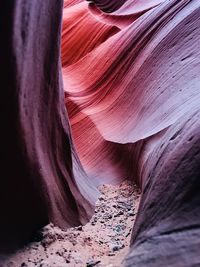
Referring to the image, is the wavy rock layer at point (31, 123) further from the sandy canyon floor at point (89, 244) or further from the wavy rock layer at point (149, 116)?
the wavy rock layer at point (149, 116)

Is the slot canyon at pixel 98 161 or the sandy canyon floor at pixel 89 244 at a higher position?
the slot canyon at pixel 98 161

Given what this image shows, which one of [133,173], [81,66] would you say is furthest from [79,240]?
[81,66]

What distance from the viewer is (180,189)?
0.85m

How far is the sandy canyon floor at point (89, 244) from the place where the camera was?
0.93m

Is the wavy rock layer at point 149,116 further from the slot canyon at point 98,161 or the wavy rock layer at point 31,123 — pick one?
the wavy rock layer at point 31,123

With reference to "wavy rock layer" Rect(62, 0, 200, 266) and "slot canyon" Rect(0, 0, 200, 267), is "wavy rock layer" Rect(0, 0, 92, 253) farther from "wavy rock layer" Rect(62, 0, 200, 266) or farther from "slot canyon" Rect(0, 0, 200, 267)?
"wavy rock layer" Rect(62, 0, 200, 266)

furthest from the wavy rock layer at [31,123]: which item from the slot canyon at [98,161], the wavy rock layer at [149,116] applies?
the wavy rock layer at [149,116]

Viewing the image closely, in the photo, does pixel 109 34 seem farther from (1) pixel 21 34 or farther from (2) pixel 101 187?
(1) pixel 21 34

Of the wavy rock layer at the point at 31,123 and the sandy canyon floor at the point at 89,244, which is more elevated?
the wavy rock layer at the point at 31,123

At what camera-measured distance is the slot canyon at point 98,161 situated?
853mm

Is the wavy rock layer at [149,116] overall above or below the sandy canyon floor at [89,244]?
above

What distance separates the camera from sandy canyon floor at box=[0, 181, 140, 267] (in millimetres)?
931

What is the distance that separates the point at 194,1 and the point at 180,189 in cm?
100

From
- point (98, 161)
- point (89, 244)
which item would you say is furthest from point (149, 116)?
point (89, 244)
